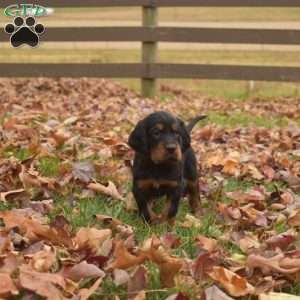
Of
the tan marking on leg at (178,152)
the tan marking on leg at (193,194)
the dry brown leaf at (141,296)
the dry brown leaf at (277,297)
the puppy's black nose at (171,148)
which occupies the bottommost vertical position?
the tan marking on leg at (193,194)

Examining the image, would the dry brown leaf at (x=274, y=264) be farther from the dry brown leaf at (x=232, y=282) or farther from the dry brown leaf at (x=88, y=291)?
the dry brown leaf at (x=88, y=291)

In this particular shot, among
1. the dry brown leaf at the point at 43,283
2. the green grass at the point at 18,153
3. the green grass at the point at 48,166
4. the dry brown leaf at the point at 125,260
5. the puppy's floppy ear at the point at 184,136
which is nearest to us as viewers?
the dry brown leaf at the point at 43,283

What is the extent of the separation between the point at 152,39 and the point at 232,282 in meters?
7.97

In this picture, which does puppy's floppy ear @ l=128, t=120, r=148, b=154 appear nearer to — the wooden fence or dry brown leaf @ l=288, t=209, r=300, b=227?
dry brown leaf @ l=288, t=209, r=300, b=227

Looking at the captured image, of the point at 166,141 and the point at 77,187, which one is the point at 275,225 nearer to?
the point at 166,141

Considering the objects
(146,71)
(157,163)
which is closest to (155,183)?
(157,163)

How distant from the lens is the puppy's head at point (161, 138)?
3402 millimetres

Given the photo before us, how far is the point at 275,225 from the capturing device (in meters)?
3.21

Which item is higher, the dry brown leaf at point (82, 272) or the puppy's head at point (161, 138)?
the puppy's head at point (161, 138)

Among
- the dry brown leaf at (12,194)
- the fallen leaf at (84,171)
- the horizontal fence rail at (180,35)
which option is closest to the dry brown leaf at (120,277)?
the dry brown leaf at (12,194)

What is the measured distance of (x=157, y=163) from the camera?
→ 352 cm

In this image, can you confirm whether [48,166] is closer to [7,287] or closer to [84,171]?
[84,171]

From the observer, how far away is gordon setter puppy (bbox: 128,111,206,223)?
3.45 metres
